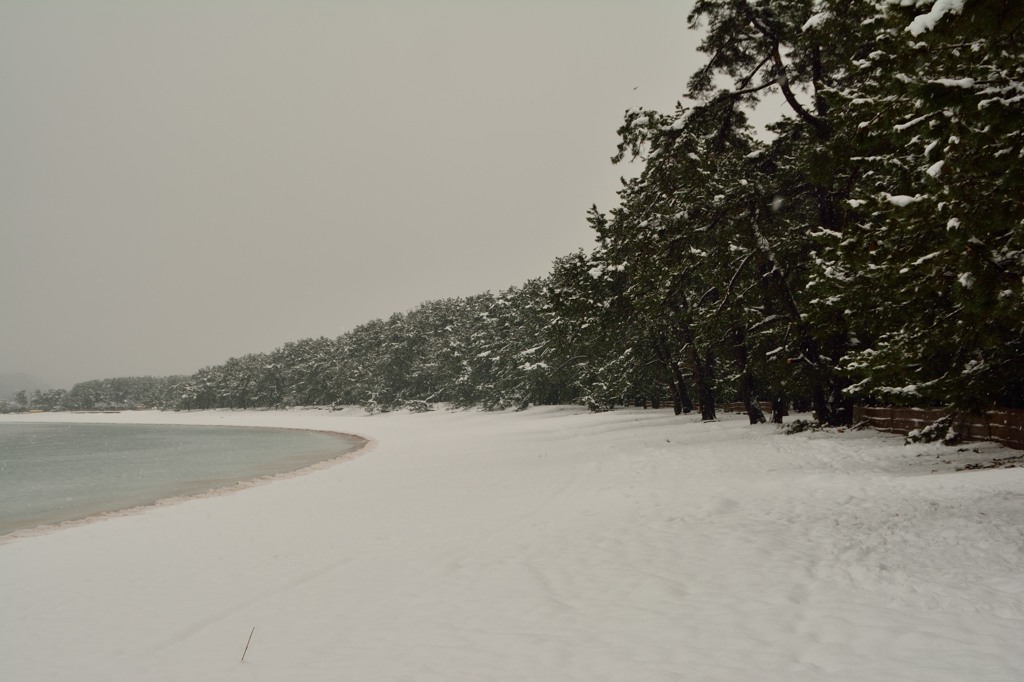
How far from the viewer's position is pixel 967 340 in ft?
31.8

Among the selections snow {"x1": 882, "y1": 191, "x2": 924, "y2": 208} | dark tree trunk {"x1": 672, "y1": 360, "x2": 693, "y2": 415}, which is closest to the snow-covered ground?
snow {"x1": 882, "y1": 191, "x2": 924, "y2": 208}

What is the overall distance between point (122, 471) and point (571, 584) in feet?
101

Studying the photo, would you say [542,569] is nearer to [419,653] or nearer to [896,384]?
[419,653]

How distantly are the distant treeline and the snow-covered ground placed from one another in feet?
9.04

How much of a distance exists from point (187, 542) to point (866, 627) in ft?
37.9

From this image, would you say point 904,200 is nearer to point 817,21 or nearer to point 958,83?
point 958,83

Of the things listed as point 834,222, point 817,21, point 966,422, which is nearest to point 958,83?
point 817,21

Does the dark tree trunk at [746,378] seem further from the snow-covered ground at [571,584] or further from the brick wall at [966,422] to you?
the snow-covered ground at [571,584]

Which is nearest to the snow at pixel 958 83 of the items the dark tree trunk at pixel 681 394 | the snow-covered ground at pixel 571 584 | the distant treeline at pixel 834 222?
the distant treeline at pixel 834 222

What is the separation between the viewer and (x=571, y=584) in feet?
25.2

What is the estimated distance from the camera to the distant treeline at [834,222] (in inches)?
278

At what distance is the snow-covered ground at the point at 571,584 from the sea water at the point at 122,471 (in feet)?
22.4

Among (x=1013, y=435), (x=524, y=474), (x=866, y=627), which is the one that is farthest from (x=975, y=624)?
(x=524, y=474)

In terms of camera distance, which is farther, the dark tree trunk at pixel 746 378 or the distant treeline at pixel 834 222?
the dark tree trunk at pixel 746 378
